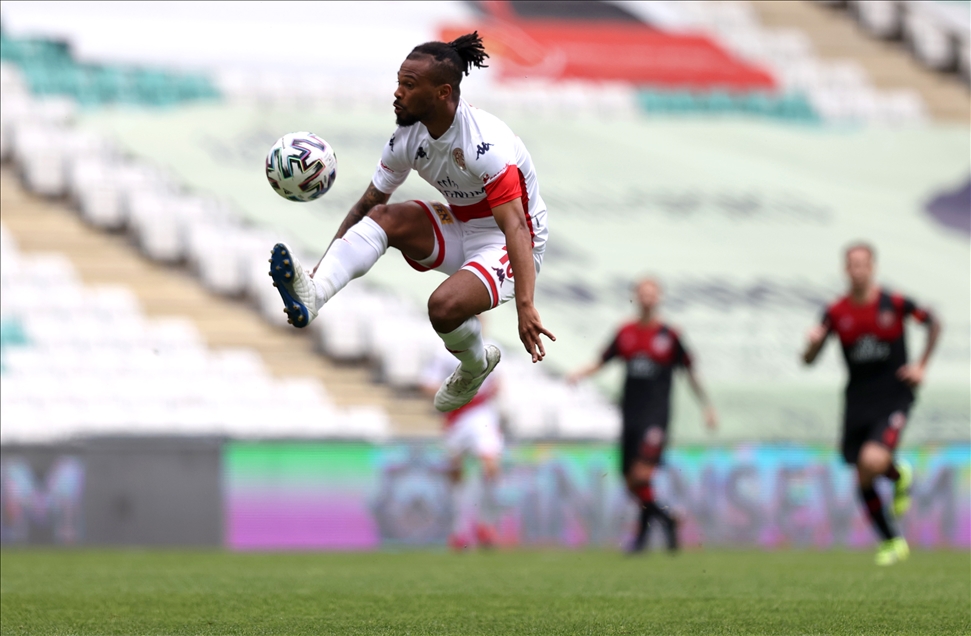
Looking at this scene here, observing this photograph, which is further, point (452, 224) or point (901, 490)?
point (901, 490)

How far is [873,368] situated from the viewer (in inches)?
397

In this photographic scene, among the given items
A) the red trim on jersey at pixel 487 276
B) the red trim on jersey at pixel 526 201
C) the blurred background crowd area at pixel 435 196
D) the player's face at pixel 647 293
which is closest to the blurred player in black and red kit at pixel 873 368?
the player's face at pixel 647 293

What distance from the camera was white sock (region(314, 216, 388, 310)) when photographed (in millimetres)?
6590

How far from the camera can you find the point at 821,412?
51.5ft

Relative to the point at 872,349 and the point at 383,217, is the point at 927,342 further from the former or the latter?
the point at 383,217

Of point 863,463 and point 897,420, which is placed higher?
point 897,420

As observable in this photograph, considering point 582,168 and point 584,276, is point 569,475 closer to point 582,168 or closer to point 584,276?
point 584,276

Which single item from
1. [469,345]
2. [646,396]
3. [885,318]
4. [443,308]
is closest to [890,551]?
[885,318]

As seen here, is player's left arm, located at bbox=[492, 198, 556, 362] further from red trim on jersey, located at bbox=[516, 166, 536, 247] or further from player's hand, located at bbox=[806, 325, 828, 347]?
player's hand, located at bbox=[806, 325, 828, 347]

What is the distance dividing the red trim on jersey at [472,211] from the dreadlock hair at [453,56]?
25.6 inches

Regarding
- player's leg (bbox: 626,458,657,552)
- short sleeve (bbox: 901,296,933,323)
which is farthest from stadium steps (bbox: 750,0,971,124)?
short sleeve (bbox: 901,296,933,323)

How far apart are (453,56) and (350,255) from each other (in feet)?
3.32

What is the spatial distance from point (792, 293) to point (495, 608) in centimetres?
1306

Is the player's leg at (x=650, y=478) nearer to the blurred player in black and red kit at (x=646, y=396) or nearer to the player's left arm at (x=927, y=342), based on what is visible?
the blurred player in black and red kit at (x=646, y=396)
